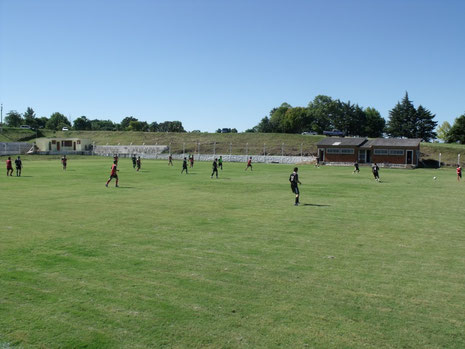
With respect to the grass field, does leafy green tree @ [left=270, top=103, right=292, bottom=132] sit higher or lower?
higher

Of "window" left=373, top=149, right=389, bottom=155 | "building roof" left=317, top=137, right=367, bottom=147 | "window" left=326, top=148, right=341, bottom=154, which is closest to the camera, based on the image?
"window" left=373, top=149, right=389, bottom=155

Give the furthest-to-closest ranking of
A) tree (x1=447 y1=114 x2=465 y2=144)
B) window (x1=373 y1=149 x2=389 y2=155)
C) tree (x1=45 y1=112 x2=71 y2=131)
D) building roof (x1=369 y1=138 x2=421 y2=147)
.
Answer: tree (x1=45 y1=112 x2=71 y2=131)
tree (x1=447 y1=114 x2=465 y2=144)
window (x1=373 y1=149 x2=389 y2=155)
building roof (x1=369 y1=138 x2=421 y2=147)

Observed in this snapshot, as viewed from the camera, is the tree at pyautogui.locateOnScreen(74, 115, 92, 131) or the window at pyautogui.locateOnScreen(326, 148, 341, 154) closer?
the window at pyautogui.locateOnScreen(326, 148, 341, 154)

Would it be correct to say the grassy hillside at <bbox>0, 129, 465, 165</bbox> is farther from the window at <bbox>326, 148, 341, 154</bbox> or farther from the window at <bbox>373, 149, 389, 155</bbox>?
the window at <bbox>326, 148, 341, 154</bbox>

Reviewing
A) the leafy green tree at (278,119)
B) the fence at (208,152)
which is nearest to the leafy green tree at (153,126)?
the leafy green tree at (278,119)

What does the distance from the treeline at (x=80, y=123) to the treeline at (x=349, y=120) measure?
134ft

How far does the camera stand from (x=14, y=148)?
87.2 meters

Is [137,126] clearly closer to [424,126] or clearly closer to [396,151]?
[424,126]

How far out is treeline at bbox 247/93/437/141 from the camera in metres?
98.2

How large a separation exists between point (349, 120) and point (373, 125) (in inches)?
307

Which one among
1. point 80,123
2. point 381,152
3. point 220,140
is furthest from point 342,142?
point 80,123

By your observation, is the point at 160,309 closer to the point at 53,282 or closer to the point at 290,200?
the point at 53,282

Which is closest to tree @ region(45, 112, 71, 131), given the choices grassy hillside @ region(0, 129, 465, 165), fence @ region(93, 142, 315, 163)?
grassy hillside @ region(0, 129, 465, 165)

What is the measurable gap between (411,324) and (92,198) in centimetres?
1875
